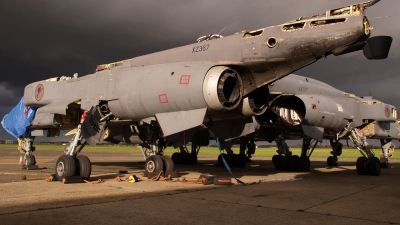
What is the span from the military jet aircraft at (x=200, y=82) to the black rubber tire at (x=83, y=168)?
29 mm

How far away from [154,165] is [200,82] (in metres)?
3.53

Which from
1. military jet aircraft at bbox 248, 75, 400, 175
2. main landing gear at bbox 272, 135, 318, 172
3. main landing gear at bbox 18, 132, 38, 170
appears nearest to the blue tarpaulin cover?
main landing gear at bbox 18, 132, 38, 170

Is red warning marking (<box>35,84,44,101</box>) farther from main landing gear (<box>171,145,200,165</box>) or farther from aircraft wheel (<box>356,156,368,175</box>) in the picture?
main landing gear (<box>171,145,200,165</box>)

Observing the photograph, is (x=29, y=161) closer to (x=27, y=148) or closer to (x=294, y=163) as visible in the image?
(x=27, y=148)

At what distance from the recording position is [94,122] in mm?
11883

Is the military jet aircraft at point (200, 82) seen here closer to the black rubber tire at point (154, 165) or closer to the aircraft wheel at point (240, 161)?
the black rubber tire at point (154, 165)

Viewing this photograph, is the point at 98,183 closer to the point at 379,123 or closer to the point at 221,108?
the point at 221,108

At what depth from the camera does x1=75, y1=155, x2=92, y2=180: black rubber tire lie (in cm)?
1104

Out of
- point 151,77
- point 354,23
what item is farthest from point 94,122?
point 354,23

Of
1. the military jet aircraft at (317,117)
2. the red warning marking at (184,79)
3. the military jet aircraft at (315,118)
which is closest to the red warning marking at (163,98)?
the red warning marking at (184,79)

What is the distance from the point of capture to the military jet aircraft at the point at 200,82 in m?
8.79

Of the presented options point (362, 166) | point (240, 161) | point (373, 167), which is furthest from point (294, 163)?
point (240, 161)

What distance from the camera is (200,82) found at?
954 centimetres

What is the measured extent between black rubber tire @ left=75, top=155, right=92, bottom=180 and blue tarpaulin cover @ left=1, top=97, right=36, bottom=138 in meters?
5.42
